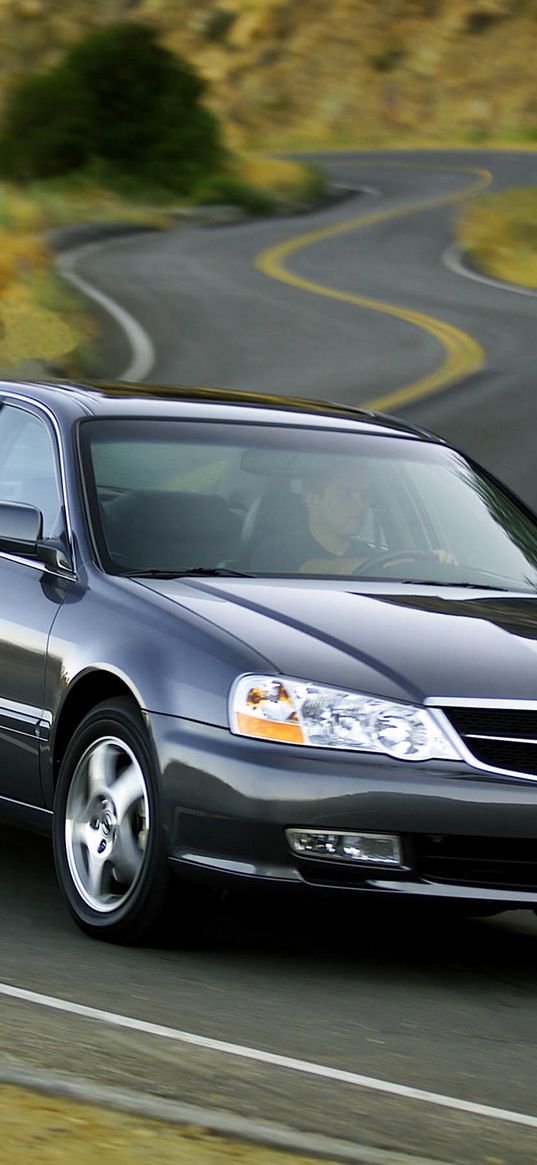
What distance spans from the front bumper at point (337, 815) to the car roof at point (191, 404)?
1.64 metres

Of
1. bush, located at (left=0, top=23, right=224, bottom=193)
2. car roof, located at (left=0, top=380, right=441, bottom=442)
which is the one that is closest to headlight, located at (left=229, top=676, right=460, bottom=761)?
car roof, located at (left=0, top=380, right=441, bottom=442)

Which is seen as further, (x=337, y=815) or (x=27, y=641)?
(x=27, y=641)

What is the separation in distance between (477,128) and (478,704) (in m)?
65.1

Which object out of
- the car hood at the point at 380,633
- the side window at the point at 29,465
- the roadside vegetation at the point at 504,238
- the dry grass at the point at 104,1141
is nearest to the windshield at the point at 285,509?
the side window at the point at 29,465

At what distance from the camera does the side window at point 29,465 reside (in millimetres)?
7137

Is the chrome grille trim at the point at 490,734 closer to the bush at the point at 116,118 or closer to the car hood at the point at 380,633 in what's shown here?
the car hood at the point at 380,633

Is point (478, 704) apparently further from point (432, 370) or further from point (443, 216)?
point (443, 216)

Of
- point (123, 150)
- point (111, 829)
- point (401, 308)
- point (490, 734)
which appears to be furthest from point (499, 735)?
point (123, 150)

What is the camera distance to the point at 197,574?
6680 millimetres

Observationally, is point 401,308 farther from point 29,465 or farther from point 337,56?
point 337,56

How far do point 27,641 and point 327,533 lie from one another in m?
1.06

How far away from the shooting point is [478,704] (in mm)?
5812

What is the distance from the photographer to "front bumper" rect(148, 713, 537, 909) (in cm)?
573

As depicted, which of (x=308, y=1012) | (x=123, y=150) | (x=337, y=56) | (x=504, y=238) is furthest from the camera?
(x=337, y=56)
